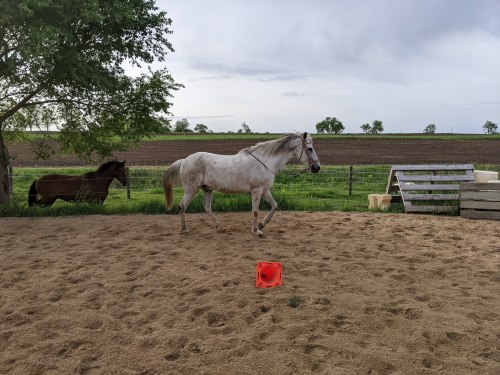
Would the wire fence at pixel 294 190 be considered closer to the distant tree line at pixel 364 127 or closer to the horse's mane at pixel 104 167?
the horse's mane at pixel 104 167

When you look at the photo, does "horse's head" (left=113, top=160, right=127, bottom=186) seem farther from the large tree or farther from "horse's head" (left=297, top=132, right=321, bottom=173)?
"horse's head" (left=297, top=132, right=321, bottom=173)

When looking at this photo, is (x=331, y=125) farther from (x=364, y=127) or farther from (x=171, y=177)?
(x=171, y=177)

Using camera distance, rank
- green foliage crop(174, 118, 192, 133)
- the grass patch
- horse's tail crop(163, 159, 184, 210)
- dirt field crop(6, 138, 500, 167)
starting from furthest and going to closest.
Answer: 1. green foliage crop(174, 118, 192, 133)
2. dirt field crop(6, 138, 500, 167)
3. the grass patch
4. horse's tail crop(163, 159, 184, 210)

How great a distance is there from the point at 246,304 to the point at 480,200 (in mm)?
7465

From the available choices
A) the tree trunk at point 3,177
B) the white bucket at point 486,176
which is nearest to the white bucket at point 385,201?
the white bucket at point 486,176

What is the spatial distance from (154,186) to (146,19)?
6599 millimetres

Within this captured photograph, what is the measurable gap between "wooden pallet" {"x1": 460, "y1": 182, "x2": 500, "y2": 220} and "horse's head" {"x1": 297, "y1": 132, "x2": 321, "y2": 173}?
172 inches

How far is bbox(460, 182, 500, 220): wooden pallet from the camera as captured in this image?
29.4ft

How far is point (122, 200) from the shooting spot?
39.9 ft

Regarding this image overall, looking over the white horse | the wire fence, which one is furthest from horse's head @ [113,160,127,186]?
the white horse

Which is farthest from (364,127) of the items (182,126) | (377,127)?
(182,126)

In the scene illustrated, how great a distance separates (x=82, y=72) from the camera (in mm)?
9117

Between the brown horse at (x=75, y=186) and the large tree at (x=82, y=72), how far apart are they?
2.66 feet

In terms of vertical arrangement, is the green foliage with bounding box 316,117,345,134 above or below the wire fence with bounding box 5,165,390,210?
above
